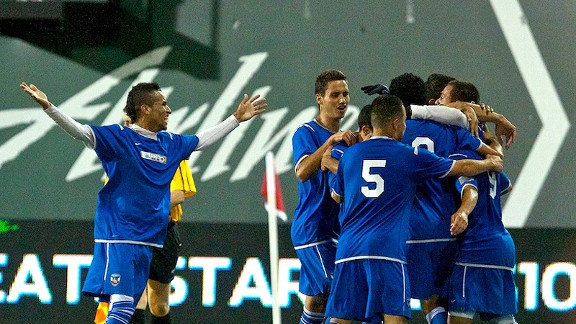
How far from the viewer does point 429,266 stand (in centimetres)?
644

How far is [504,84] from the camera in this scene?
29.9 ft

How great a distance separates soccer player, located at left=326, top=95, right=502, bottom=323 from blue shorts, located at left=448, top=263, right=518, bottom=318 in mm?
477

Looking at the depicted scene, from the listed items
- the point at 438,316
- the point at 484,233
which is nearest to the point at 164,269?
the point at 438,316

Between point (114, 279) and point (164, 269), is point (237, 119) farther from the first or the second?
point (164, 269)

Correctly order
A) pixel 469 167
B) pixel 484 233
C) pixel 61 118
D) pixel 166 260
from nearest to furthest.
Result: pixel 469 167 < pixel 61 118 < pixel 484 233 < pixel 166 260

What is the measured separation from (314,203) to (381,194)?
3.26 ft

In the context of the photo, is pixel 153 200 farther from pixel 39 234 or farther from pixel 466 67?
pixel 466 67

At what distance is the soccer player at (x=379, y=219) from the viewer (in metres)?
5.95

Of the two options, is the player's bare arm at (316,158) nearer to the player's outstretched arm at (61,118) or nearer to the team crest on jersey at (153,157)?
the team crest on jersey at (153,157)

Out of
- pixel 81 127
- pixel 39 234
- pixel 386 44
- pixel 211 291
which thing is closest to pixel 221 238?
pixel 211 291

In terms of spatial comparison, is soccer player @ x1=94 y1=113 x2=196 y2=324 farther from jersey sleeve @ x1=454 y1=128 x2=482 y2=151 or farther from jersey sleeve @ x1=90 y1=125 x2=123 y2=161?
jersey sleeve @ x1=454 y1=128 x2=482 y2=151

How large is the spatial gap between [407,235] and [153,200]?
1.49m

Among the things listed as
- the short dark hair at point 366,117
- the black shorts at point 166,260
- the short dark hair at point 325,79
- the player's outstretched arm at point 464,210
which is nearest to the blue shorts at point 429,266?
the player's outstretched arm at point 464,210

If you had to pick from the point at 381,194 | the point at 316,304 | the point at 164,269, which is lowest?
the point at 316,304
